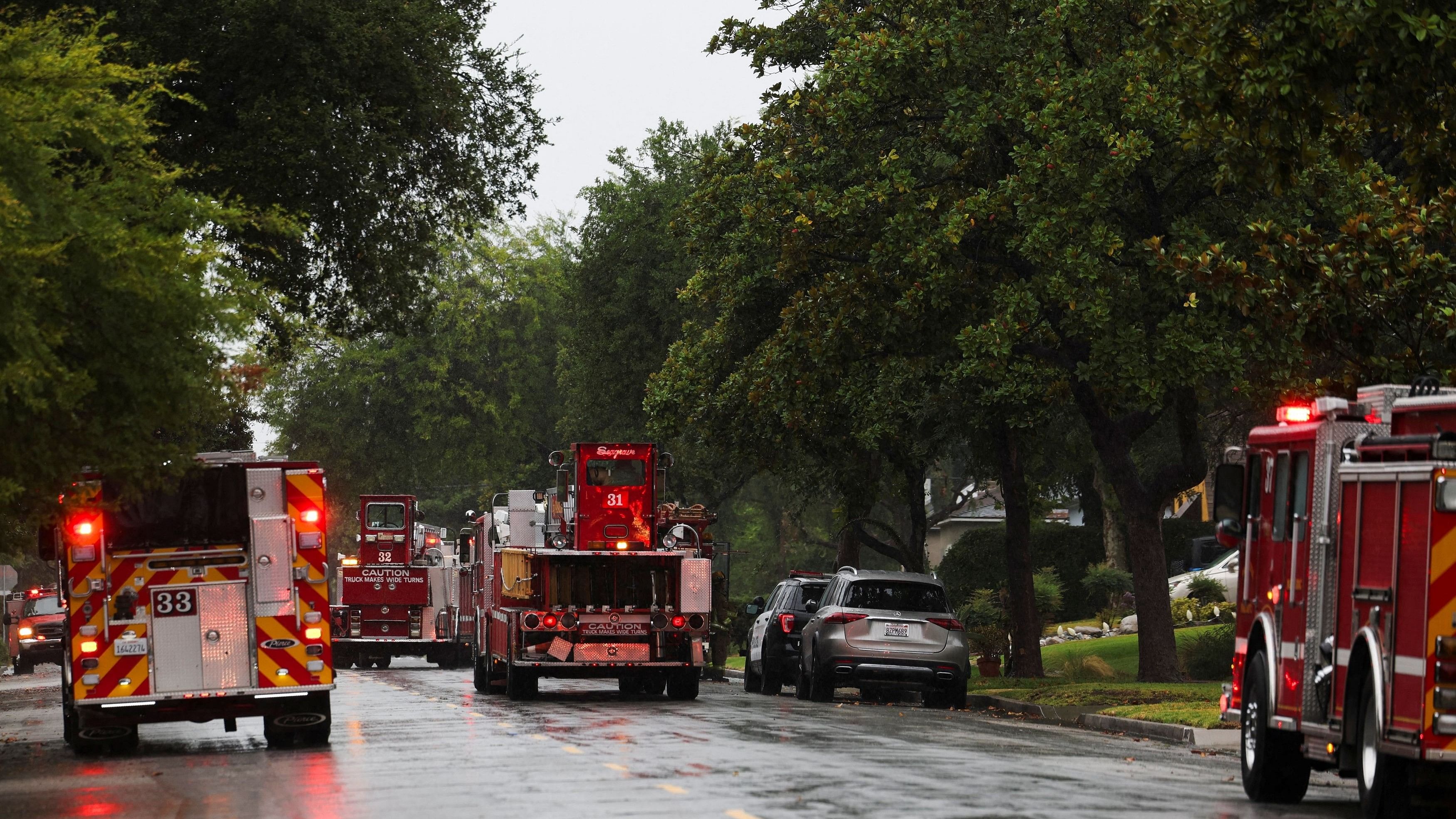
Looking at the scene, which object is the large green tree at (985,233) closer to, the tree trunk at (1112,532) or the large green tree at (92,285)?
the large green tree at (92,285)

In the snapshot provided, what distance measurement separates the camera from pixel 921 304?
2670 cm

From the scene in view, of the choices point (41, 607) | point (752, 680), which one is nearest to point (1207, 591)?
point (752, 680)

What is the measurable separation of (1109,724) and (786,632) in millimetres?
7583

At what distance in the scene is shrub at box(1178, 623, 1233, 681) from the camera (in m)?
30.4

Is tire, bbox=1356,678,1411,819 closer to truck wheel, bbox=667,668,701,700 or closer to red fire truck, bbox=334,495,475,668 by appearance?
truck wheel, bbox=667,668,701,700

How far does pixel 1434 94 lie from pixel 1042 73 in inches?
384

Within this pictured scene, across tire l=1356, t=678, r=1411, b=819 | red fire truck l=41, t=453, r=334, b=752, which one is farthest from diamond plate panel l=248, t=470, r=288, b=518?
tire l=1356, t=678, r=1411, b=819

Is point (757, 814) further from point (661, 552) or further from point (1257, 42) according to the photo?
point (661, 552)

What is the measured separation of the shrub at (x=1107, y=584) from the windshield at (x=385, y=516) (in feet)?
53.4

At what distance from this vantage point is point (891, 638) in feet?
84.7

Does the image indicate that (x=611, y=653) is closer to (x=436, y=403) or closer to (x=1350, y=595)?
(x=1350, y=595)

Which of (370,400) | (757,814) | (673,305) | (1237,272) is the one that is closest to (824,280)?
(1237,272)

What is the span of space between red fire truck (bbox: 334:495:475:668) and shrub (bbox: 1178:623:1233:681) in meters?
18.8

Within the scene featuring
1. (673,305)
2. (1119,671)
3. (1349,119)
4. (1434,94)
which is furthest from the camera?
(673,305)
